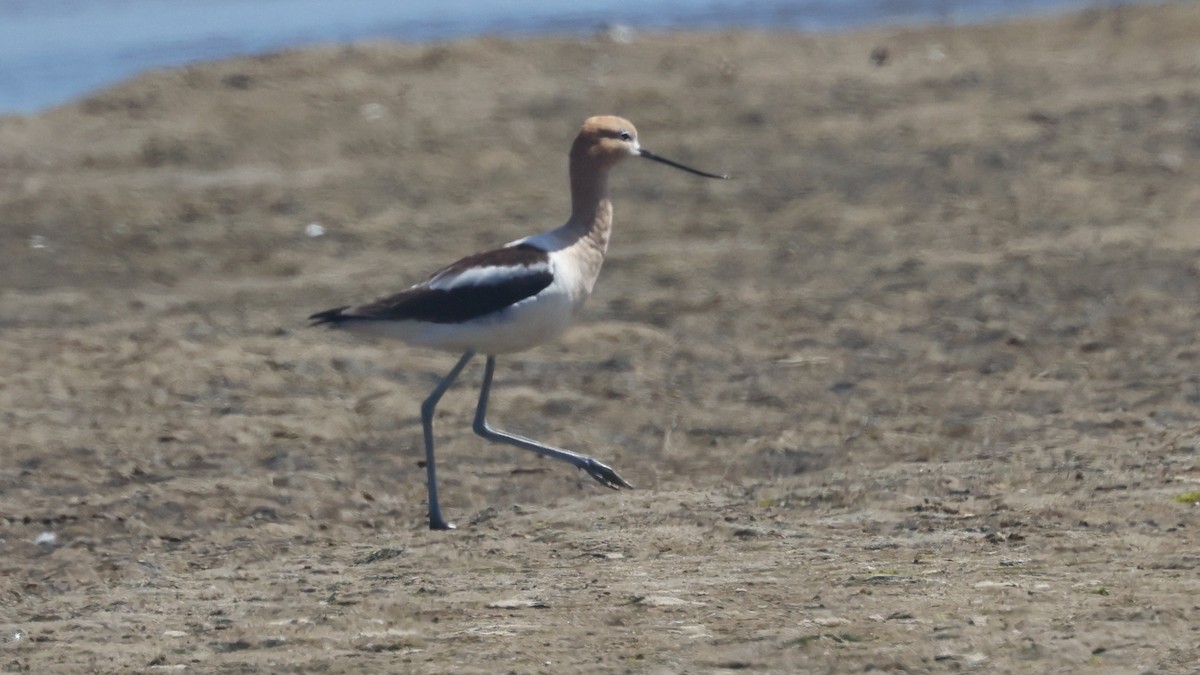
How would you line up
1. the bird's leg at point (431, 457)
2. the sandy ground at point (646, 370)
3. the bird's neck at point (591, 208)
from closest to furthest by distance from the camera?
the sandy ground at point (646, 370), the bird's leg at point (431, 457), the bird's neck at point (591, 208)

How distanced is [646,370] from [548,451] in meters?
1.59

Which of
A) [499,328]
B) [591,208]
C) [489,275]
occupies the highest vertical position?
[591,208]

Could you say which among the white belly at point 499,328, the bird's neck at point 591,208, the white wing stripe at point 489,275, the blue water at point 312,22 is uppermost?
the bird's neck at point 591,208

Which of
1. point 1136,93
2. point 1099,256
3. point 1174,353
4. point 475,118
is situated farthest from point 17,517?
point 1136,93

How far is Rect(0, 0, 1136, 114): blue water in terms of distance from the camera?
1952 centimetres

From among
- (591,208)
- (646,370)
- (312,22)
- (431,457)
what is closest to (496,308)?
(431,457)

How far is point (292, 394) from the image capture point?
27.3 feet

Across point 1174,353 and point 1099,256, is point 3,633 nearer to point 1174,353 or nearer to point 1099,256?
point 1174,353

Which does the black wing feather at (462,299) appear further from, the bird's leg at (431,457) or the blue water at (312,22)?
the blue water at (312,22)

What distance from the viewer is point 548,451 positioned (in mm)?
7047

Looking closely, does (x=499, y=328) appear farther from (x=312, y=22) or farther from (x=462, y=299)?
(x=312, y=22)

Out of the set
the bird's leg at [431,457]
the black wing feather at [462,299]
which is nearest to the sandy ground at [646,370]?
the bird's leg at [431,457]

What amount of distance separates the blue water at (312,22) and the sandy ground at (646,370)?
3638 mm

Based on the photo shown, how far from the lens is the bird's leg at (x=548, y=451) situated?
22.5 feet
